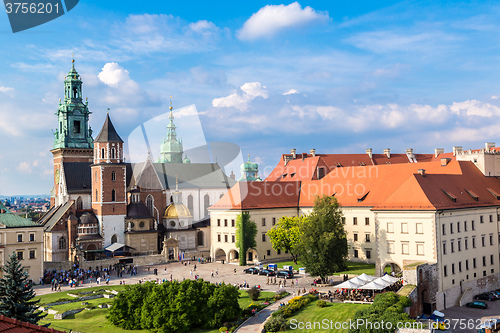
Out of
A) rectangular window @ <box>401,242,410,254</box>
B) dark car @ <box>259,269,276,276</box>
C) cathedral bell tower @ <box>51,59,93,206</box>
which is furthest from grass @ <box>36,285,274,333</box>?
cathedral bell tower @ <box>51,59,93,206</box>

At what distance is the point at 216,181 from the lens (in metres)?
100

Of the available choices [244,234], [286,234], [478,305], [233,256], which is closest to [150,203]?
[233,256]

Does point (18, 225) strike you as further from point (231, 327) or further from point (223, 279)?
point (231, 327)

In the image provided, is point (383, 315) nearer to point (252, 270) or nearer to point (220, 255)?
point (252, 270)

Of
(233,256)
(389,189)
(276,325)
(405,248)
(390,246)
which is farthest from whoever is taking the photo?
(233,256)

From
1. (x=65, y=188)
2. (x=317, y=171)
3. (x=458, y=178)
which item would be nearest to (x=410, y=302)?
(x=458, y=178)

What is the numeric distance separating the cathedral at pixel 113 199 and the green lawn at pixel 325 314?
38.6m

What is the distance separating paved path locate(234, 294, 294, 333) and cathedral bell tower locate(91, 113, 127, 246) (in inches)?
1613

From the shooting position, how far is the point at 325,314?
4153 cm

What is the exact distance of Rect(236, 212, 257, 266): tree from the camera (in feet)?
→ 226

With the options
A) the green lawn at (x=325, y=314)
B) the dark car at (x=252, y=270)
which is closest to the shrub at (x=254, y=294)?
the green lawn at (x=325, y=314)

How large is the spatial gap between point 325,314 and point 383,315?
6.33m

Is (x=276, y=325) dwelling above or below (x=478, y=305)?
above

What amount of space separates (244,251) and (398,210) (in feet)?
76.4
